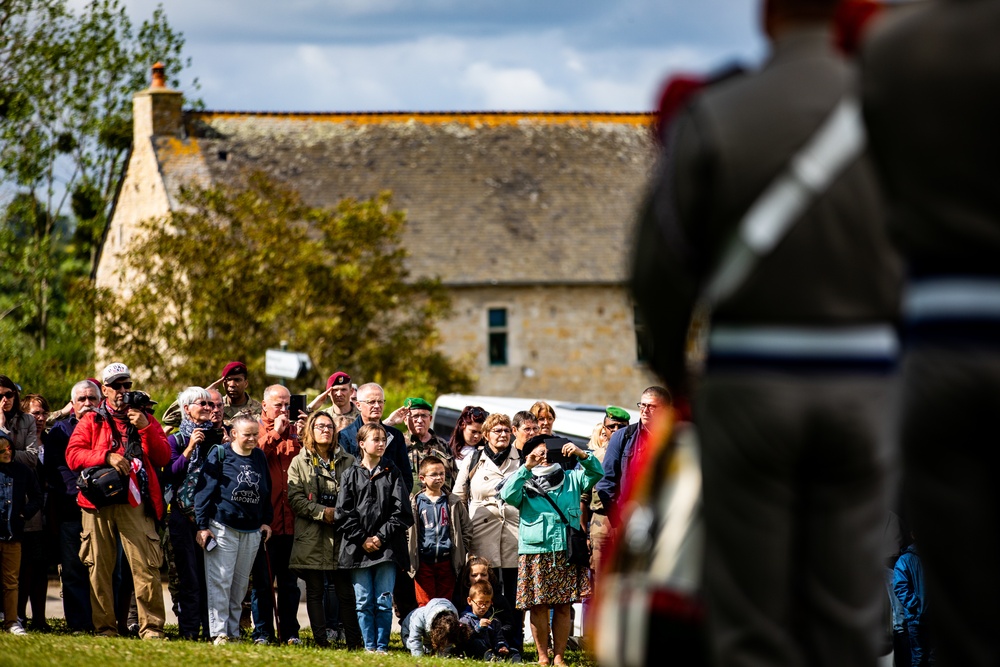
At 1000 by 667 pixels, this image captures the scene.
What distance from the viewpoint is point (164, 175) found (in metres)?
42.5

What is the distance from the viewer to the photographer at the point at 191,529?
464 inches

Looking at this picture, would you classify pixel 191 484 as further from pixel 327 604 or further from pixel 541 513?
pixel 541 513

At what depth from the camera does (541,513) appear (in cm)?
1160

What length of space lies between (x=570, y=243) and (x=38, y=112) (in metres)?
16.5

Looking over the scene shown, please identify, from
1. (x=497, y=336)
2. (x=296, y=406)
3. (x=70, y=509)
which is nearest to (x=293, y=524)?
(x=70, y=509)

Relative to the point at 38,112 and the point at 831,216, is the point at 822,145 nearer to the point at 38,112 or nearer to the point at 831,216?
the point at 831,216

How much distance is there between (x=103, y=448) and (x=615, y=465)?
156 inches

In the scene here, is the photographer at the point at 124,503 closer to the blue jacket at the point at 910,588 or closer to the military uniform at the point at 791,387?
the blue jacket at the point at 910,588

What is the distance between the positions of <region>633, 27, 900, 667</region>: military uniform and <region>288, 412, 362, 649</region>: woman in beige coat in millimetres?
8700

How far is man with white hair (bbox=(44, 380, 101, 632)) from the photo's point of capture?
11711 millimetres

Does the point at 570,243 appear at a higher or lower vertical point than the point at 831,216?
higher

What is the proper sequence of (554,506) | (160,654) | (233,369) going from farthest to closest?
(233,369), (554,506), (160,654)

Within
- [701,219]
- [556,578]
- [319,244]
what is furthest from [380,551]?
[319,244]

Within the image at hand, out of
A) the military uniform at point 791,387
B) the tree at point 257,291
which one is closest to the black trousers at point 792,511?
the military uniform at point 791,387
